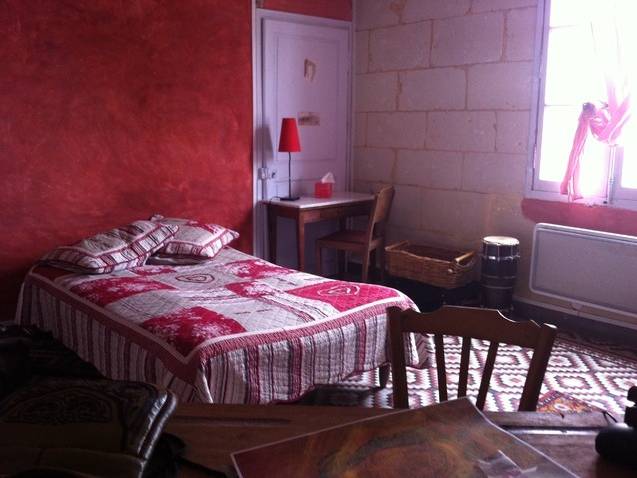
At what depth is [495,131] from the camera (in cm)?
425

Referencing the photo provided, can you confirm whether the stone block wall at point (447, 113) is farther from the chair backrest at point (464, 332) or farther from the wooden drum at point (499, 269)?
the chair backrest at point (464, 332)

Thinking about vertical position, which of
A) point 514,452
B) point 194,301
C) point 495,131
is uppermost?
point 495,131

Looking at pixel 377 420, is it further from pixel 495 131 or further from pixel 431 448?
pixel 495 131

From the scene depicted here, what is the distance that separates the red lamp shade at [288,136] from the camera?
4.48 metres

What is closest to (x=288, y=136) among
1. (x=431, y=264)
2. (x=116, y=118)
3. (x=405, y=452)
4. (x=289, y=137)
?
(x=289, y=137)

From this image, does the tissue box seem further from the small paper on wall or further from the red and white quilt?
the red and white quilt

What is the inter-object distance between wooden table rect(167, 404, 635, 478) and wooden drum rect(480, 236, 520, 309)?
2.81 metres

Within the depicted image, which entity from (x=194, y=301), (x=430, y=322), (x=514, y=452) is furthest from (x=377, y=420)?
(x=194, y=301)

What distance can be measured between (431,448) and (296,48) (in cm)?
405

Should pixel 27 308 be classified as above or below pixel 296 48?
below

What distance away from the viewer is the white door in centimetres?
458

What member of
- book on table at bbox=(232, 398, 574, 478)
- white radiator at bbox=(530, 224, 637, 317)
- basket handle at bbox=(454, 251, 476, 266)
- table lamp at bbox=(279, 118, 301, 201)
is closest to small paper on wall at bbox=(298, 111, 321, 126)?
table lamp at bbox=(279, 118, 301, 201)

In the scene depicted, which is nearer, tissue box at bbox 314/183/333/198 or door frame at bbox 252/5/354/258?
door frame at bbox 252/5/354/258

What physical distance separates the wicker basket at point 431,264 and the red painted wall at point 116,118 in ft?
3.79
